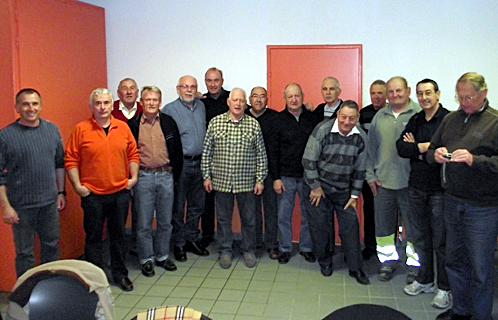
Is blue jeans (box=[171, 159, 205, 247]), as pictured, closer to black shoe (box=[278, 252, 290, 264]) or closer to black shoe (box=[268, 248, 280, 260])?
black shoe (box=[268, 248, 280, 260])

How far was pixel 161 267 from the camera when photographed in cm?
426

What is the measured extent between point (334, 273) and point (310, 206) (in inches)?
25.3

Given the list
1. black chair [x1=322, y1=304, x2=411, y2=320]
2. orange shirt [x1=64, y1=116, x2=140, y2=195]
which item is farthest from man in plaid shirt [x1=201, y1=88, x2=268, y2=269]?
black chair [x1=322, y1=304, x2=411, y2=320]

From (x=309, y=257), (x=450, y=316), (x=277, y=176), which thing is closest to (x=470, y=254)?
(x=450, y=316)

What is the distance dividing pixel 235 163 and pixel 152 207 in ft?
2.72

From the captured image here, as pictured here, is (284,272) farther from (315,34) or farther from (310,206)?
(315,34)

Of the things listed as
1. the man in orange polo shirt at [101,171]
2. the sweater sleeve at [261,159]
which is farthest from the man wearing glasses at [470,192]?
the man in orange polo shirt at [101,171]

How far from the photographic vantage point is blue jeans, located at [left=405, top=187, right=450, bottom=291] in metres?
3.37

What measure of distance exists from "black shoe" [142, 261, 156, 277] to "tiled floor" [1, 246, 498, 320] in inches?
1.7

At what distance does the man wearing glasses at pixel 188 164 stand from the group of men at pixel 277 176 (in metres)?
0.01

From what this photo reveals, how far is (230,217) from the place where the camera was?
4.31 meters

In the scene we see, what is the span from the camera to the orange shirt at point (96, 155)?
138 inches

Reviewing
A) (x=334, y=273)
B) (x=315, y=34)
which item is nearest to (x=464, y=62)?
(x=315, y=34)

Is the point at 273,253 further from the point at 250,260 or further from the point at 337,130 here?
the point at 337,130
